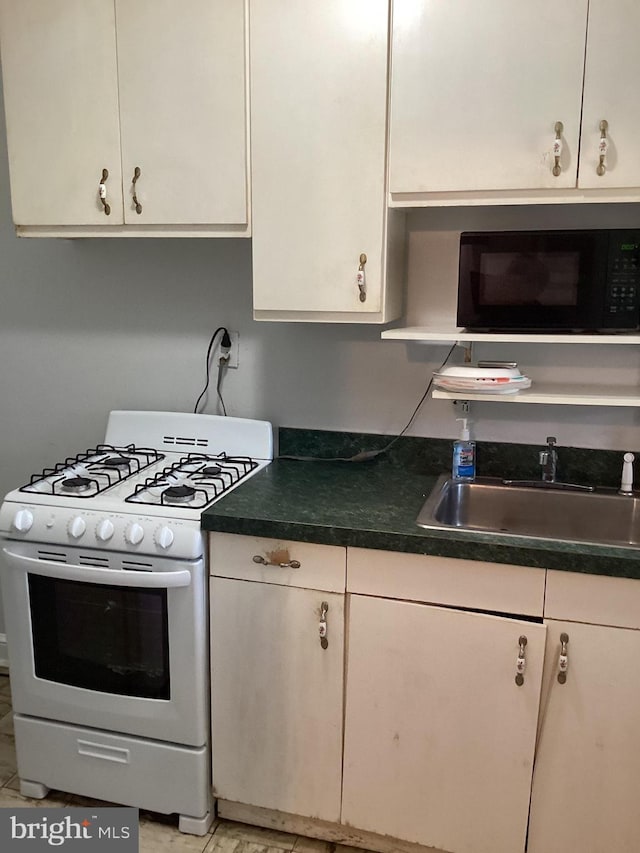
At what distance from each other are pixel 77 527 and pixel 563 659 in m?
1.21

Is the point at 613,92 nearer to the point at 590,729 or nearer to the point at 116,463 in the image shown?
the point at 590,729

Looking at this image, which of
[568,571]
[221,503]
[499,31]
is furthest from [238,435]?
[499,31]

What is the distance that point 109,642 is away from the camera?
77.2 inches

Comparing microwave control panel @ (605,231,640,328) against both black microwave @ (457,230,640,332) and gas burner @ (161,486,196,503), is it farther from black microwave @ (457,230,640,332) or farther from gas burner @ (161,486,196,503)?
gas burner @ (161,486,196,503)

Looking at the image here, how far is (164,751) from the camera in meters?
1.97

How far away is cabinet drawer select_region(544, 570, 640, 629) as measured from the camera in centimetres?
162

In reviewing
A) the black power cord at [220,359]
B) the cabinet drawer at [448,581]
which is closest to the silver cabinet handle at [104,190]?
the black power cord at [220,359]

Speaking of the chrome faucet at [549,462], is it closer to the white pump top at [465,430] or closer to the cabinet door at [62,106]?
the white pump top at [465,430]

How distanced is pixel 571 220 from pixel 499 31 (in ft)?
1.78

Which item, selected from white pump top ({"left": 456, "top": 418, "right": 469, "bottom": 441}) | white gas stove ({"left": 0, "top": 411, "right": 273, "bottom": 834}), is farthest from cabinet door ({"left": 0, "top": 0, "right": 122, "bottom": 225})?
white pump top ({"left": 456, "top": 418, "right": 469, "bottom": 441})

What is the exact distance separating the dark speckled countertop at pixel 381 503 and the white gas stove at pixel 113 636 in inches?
5.9

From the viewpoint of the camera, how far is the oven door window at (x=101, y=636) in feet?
6.29

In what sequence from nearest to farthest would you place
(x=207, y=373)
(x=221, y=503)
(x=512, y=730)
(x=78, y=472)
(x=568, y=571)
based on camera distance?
(x=568, y=571), (x=512, y=730), (x=221, y=503), (x=78, y=472), (x=207, y=373)

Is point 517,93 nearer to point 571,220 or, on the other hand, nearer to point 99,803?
point 571,220
